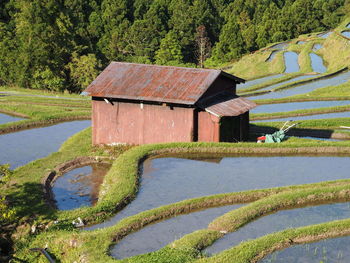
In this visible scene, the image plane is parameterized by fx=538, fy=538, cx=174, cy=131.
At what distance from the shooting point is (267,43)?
278 feet

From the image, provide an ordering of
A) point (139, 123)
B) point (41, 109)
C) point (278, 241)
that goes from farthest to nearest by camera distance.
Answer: point (41, 109) → point (139, 123) → point (278, 241)

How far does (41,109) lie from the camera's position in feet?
119

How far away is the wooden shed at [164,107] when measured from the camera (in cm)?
2494

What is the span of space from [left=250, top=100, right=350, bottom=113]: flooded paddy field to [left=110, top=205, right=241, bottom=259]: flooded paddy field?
19.5 m

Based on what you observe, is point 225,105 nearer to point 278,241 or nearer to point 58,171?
point 58,171

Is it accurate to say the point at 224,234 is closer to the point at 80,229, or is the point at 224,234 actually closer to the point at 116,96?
the point at 80,229

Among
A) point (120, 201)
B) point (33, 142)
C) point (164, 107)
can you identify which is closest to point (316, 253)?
point (120, 201)

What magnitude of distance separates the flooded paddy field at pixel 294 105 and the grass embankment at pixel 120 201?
37.7ft

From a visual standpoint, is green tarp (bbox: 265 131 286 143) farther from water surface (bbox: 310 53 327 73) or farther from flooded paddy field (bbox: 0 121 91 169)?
water surface (bbox: 310 53 327 73)

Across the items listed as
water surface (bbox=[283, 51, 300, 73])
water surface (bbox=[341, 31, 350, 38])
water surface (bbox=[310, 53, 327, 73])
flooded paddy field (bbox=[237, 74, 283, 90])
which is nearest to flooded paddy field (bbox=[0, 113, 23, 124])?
flooded paddy field (bbox=[237, 74, 283, 90])

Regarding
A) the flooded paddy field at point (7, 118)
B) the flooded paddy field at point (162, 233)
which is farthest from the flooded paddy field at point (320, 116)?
the flooded paddy field at point (162, 233)

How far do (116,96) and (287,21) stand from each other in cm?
6766

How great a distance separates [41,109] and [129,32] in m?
45.6

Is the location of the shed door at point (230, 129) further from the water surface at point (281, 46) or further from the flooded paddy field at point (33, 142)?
the water surface at point (281, 46)
